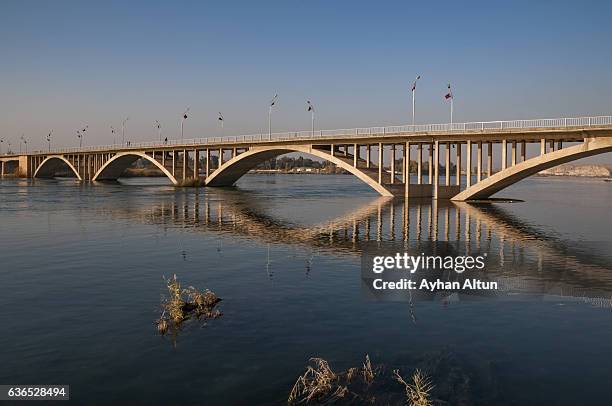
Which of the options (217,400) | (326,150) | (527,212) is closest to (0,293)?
(217,400)

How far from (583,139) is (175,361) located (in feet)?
147

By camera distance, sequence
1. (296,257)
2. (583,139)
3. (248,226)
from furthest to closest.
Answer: (583,139) < (248,226) < (296,257)

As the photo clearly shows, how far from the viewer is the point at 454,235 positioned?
30.3 m

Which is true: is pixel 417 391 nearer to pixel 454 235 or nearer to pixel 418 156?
pixel 454 235

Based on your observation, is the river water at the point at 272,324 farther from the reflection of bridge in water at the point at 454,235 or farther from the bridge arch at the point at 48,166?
the bridge arch at the point at 48,166

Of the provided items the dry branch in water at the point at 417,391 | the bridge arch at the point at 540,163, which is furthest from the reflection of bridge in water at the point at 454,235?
the dry branch in water at the point at 417,391

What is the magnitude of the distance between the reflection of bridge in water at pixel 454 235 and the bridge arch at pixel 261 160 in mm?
13163

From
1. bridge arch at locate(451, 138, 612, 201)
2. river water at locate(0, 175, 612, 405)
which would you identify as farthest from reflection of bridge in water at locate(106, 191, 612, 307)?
bridge arch at locate(451, 138, 612, 201)

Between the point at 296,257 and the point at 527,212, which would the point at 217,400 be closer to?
the point at 296,257

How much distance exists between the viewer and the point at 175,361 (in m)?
10.4

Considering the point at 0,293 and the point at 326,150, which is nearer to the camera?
the point at 0,293

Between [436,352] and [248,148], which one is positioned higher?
A: [248,148]

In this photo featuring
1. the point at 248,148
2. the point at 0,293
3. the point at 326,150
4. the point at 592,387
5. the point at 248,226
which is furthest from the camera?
the point at 248,148

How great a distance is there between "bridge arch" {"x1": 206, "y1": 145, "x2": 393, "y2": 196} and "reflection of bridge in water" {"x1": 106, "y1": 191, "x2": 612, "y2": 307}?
1316 centimetres
